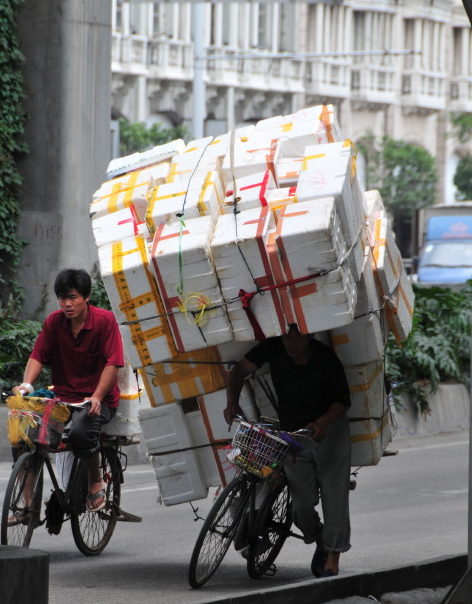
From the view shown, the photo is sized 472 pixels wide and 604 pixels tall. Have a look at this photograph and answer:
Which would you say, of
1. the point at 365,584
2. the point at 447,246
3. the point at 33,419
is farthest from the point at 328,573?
the point at 447,246

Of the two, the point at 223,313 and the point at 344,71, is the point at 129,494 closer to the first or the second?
the point at 223,313

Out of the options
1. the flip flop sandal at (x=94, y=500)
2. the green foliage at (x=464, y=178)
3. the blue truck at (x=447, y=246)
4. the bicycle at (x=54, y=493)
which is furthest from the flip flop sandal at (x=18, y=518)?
the green foliage at (x=464, y=178)

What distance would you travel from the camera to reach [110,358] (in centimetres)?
850

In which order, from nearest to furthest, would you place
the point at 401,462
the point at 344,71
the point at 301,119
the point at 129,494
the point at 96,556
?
1. the point at 301,119
2. the point at 96,556
3. the point at 129,494
4. the point at 401,462
5. the point at 344,71

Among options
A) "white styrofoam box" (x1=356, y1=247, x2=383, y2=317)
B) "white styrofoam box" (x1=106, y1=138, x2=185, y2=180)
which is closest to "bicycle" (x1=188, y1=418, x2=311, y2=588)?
"white styrofoam box" (x1=356, y1=247, x2=383, y2=317)

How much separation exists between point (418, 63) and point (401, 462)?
51444mm

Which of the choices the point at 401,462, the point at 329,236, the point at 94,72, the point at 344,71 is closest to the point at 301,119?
the point at 329,236

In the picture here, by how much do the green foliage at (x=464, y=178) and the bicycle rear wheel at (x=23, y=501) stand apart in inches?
2206

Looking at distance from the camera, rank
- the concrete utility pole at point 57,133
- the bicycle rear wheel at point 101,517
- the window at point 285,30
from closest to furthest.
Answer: the bicycle rear wheel at point 101,517 → the concrete utility pole at point 57,133 → the window at point 285,30

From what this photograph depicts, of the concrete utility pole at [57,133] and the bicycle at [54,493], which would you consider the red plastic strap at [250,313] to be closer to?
the bicycle at [54,493]

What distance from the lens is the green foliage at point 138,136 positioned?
48031mm

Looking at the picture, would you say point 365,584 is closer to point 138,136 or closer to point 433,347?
point 433,347

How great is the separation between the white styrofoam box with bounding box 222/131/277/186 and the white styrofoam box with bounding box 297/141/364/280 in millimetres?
262

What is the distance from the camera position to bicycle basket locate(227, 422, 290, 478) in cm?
753
